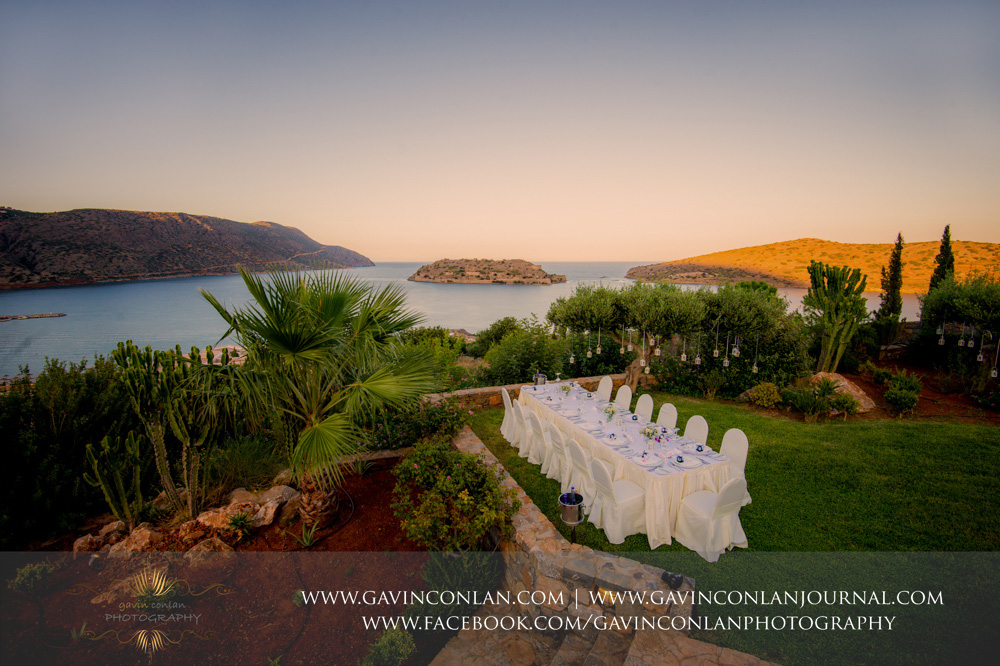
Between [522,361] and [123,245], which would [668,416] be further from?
[123,245]

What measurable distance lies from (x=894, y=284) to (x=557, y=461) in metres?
19.3

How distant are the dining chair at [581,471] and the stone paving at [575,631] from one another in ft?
3.67

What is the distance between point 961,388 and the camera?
32.8 feet

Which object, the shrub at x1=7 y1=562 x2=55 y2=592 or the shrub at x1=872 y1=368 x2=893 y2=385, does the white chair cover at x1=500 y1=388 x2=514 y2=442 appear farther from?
the shrub at x1=872 y1=368 x2=893 y2=385

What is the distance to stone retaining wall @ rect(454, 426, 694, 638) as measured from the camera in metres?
3.35

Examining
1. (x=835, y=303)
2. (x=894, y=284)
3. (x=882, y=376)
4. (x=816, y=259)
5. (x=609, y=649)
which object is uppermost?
(x=816, y=259)

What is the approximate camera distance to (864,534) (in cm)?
461

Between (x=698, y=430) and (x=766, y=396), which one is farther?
(x=766, y=396)

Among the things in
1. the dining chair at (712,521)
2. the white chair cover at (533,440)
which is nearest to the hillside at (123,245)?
the white chair cover at (533,440)

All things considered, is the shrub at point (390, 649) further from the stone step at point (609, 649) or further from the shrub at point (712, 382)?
the shrub at point (712, 382)

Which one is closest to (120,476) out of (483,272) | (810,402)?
(810,402)

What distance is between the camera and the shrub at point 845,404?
27.8ft

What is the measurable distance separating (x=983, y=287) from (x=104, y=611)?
1815 centimetres

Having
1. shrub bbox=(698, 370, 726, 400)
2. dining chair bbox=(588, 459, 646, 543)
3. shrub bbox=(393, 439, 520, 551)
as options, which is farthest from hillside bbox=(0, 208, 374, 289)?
shrub bbox=(698, 370, 726, 400)
